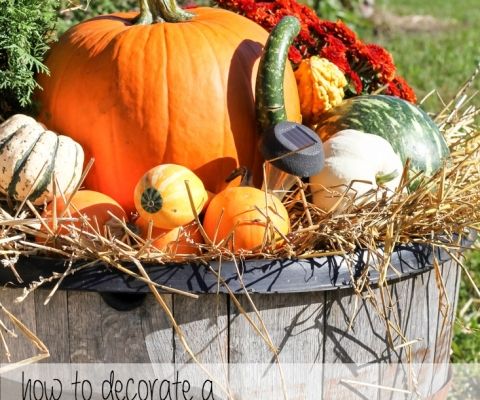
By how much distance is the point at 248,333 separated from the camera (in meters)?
2.11

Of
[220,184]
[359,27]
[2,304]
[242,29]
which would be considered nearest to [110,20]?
[242,29]

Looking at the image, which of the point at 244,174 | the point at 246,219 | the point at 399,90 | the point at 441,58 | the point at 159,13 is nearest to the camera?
the point at 246,219

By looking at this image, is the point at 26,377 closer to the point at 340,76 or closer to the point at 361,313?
the point at 361,313

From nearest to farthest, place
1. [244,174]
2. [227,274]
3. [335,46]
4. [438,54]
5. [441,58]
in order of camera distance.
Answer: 1. [227,274]
2. [244,174]
3. [335,46]
4. [441,58]
5. [438,54]

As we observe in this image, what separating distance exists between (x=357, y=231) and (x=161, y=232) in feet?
1.73

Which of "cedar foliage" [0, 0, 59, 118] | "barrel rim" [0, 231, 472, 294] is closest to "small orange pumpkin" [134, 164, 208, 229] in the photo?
"barrel rim" [0, 231, 472, 294]

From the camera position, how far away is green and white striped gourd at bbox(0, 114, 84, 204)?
2.28m

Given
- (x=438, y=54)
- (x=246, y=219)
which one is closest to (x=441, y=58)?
(x=438, y=54)

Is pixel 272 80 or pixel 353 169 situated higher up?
pixel 272 80

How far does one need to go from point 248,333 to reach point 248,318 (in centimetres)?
7

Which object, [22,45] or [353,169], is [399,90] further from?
[22,45]

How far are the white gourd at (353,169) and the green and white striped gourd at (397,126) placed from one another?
14cm

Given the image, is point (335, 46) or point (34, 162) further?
point (335, 46)

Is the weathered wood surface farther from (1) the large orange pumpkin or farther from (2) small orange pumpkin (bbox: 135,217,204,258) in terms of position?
(1) the large orange pumpkin
